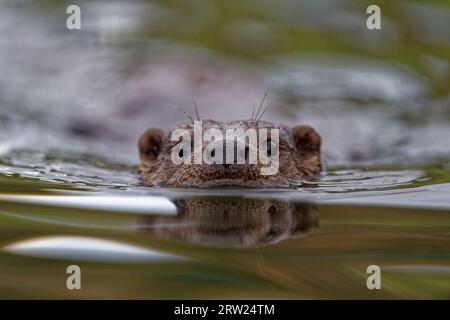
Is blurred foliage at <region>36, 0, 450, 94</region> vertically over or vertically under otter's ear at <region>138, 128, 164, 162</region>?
over

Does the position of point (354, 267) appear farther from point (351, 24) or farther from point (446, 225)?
point (351, 24)

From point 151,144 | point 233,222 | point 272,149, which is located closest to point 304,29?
point 151,144

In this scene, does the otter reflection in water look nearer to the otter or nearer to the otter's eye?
the otter

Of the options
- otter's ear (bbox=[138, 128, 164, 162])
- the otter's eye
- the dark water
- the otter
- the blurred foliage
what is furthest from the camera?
the blurred foliage

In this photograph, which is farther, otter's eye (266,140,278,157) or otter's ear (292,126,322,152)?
otter's ear (292,126,322,152)

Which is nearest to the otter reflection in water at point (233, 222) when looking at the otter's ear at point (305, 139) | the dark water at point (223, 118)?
the dark water at point (223, 118)

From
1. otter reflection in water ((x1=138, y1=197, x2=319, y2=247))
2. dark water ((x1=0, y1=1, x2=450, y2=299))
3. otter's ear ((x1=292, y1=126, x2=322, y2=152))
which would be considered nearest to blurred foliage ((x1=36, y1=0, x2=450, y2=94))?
dark water ((x1=0, y1=1, x2=450, y2=299))

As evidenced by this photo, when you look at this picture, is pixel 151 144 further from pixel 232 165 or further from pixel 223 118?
pixel 223 118

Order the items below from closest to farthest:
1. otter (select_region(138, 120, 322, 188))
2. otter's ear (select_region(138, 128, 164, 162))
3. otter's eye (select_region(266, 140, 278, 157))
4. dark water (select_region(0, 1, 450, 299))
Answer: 1. dark water (select_region(0, 1, 450, 299))
2. otter (select_region(138, 120, 322, 188))
3. otter's eye (select_region(266, 140, 278, 157))
4. otter's ear (select_region(138, 128, 164, 162))
